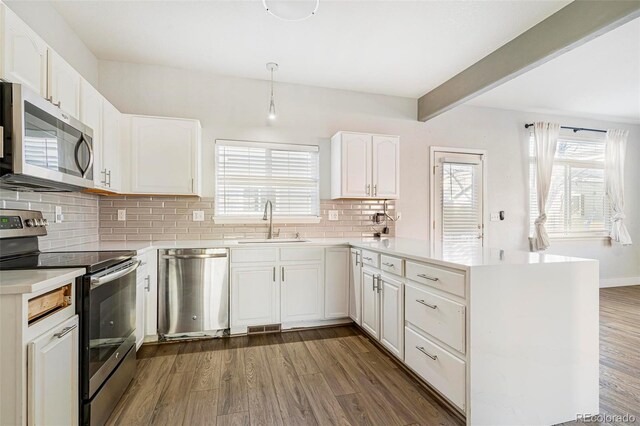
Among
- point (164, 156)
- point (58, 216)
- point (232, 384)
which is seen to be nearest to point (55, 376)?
point (232, 384)

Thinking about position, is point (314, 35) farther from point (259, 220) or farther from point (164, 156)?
point (259, 220)

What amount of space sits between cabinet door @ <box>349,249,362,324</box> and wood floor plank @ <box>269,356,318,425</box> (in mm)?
865

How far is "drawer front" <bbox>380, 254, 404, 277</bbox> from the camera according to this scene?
7.30 feet

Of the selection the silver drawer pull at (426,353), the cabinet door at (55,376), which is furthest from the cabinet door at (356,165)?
the cabinet door at (55,376)

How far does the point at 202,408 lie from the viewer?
1.83 meters

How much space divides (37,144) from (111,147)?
1.24 meters

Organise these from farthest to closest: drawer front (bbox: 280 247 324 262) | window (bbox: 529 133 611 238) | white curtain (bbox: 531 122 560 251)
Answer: window (bbox: 529 133 611 238) → white curtain (bbox: 531 122 560 251) → drawer front (bbox: 280 247 324 262)

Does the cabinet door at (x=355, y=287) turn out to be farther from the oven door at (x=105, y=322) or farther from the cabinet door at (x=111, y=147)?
the cabinet door at (x=111, y=147)

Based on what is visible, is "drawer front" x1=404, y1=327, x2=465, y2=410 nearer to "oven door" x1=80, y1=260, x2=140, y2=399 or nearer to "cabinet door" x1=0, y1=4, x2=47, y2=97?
"oven door" x1=80, y1=260, x2=140, y2=399

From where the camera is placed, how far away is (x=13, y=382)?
3.72ft

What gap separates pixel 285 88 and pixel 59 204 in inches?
97.8

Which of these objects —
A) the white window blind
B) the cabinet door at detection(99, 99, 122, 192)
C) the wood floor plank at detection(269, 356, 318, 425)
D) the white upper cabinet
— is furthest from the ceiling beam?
the cabinet door at detection(99, 99, 122, 192)

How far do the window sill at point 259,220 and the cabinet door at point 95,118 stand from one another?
116 centimetres

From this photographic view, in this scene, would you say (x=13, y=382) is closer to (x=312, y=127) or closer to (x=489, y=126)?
(x=312, y=127)
